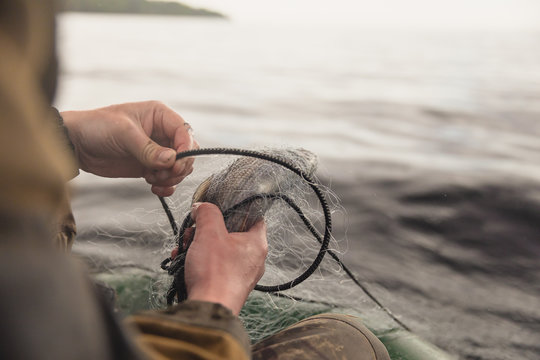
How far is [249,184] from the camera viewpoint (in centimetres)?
177

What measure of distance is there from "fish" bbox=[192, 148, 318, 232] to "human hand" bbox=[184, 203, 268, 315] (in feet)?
0.40

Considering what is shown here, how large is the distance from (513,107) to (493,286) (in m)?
9.64

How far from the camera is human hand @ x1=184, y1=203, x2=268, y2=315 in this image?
1.25 meters

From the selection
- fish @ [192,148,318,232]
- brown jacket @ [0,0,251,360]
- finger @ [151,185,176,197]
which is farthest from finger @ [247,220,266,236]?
brown jacket @ [0,0,251,360]

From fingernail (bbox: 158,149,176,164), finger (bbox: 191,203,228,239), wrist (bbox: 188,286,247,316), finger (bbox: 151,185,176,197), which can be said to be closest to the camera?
wrist (bbox: 188,286,247,316)

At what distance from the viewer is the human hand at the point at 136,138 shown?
6.25ft

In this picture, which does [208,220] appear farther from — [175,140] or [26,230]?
[26,230]

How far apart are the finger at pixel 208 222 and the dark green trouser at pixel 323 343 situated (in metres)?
0.42

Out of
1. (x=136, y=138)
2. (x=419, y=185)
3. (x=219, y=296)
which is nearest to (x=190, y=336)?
(x=219, y=296)

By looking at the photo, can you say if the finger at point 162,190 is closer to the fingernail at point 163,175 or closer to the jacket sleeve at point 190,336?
the fingernail at point 163,175

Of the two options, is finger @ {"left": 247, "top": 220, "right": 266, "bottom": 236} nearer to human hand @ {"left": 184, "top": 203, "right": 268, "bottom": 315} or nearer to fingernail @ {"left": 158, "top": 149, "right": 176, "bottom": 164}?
human hand @ {"left": 184, "top": 203, "right": 268, "bottom": 315}

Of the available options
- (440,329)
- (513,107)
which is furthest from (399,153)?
(513,107)

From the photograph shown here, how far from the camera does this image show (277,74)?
19.5 metres

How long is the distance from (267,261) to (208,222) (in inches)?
29.4
